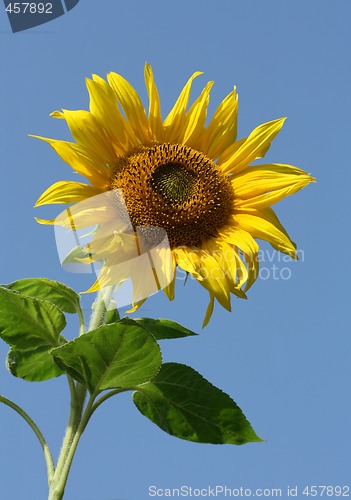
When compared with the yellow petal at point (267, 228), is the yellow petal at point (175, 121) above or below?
above

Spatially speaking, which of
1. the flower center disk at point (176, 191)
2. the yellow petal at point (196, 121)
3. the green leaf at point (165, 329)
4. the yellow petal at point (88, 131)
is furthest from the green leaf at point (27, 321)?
the yellow petal at point (196, 121)

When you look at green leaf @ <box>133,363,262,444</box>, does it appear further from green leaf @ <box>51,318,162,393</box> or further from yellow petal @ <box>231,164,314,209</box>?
yellow petal @ <box>231,164,314,209</box>

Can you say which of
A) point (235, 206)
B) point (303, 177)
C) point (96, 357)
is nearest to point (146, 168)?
point (235, 206)

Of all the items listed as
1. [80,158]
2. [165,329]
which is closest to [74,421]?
[165,329]

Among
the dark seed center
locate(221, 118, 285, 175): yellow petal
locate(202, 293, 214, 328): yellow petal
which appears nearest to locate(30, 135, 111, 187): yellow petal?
the dark seed center

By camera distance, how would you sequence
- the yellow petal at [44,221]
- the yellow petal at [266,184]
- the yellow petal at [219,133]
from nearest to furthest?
the yellow petal at [44,221]
the yellow petal at [266,184]
the yellow petal at [219,133]

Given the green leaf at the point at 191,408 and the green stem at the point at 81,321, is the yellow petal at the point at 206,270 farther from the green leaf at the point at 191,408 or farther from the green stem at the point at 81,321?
the green stem at the point at 81,321

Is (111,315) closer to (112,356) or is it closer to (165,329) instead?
(165,329)

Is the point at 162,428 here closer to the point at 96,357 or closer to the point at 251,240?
the point at 96,357
